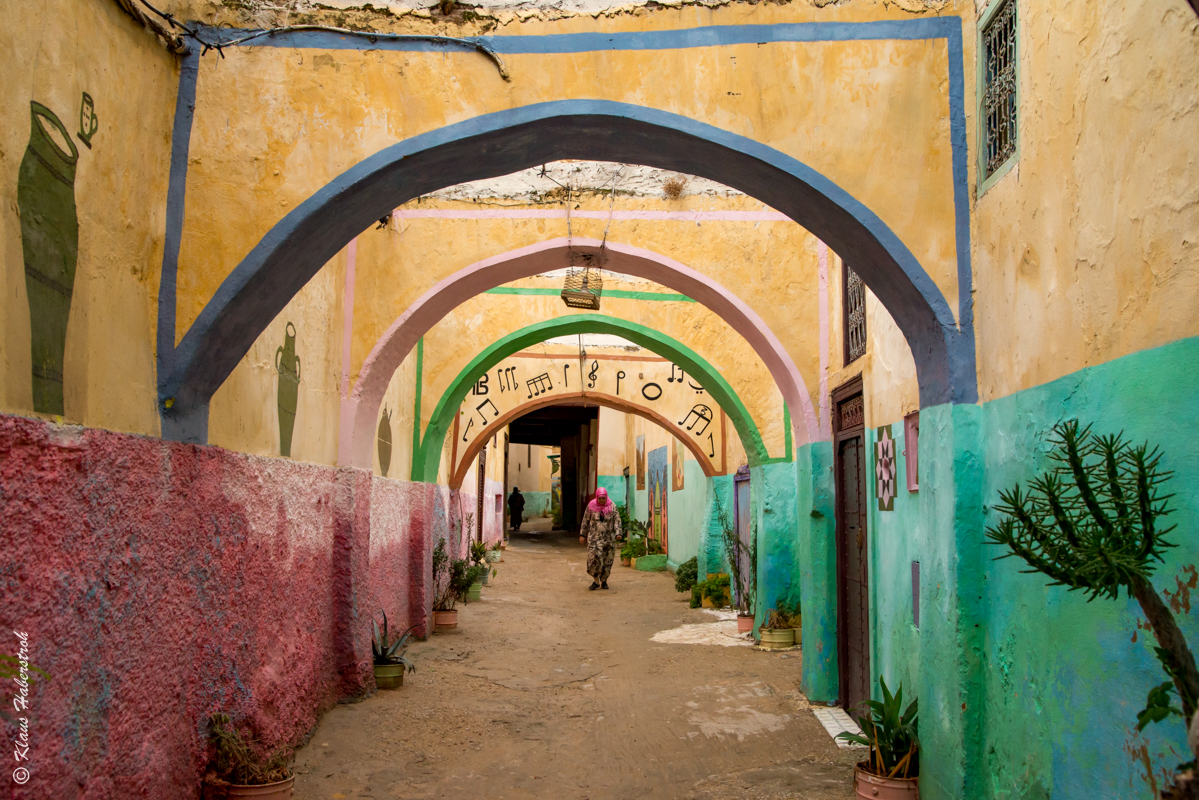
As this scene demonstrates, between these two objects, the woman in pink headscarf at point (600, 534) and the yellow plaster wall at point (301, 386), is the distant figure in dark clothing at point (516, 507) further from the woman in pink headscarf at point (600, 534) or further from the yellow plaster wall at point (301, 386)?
the yellow plaster wall at point (301, 386)

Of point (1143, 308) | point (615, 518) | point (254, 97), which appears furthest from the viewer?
point (615, 518)

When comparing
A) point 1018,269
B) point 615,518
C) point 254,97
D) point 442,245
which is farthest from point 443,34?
point 615,518

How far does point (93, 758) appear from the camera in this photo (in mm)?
2852

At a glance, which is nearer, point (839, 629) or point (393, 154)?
point (393, 154)

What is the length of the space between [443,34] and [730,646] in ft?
21.5

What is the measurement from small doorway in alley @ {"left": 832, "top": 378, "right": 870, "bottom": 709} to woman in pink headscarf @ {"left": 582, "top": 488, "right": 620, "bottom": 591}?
7470 millimetres

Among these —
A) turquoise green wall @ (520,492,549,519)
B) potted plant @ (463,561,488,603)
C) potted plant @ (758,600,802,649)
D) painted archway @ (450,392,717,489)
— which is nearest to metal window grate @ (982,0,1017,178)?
potted plant @ (758,600,802,649)

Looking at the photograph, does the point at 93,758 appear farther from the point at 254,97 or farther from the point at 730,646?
the point at 730,646

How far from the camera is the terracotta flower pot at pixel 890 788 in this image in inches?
156

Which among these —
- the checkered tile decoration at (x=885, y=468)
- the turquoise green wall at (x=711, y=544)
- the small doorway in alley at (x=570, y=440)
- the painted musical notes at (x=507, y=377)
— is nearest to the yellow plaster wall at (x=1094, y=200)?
the checkered tile decoration at (x=885, y=468)

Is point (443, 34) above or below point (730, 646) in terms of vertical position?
above

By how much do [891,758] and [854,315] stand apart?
3.27 m

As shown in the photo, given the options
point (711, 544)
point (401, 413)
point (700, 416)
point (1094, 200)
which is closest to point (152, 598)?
point (1094, 200)

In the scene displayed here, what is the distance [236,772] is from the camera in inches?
152
